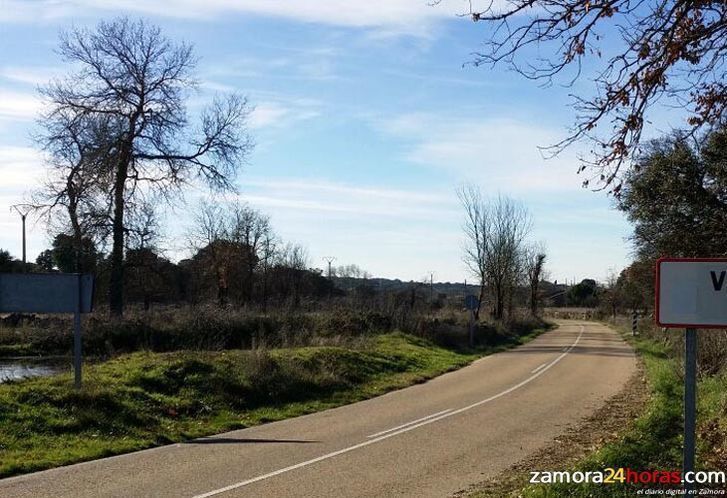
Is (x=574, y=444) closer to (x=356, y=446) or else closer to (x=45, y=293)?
(x=356, y=446)

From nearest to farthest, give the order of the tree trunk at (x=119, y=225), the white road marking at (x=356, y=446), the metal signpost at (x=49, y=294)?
1. the white road marking at (x=356, y=446)
2. the metal signpost at (x=49, y=294)
3. the tree trunk at (x=119, y=225)

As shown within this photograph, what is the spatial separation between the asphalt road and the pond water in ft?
37.7

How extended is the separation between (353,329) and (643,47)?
26996 millimetres

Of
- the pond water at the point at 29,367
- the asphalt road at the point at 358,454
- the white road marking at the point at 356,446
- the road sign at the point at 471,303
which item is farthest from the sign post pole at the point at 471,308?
the pond water at the point at 29,367

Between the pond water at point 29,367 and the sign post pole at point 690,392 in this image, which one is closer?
the sign post pole at point 690,392

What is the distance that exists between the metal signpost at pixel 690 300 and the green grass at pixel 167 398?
785 cm

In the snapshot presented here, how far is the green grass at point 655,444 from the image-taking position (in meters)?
7.24

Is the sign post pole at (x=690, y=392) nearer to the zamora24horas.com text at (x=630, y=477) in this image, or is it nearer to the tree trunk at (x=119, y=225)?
the zamora24horas.com text at (x=630, y=477)

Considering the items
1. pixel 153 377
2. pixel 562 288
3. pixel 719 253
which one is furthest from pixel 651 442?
pixel 562 288

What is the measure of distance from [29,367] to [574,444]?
803 inches

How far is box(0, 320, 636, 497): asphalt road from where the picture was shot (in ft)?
27.7

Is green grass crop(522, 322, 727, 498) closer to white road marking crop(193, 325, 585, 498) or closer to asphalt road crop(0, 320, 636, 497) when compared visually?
asphalt road crop(0, 320, 636, 497)

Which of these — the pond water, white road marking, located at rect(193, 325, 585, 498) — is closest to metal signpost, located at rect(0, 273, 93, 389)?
white road marking, located at rect(193, 325, 585, 498)

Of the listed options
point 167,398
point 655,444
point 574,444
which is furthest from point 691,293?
point 167,398
